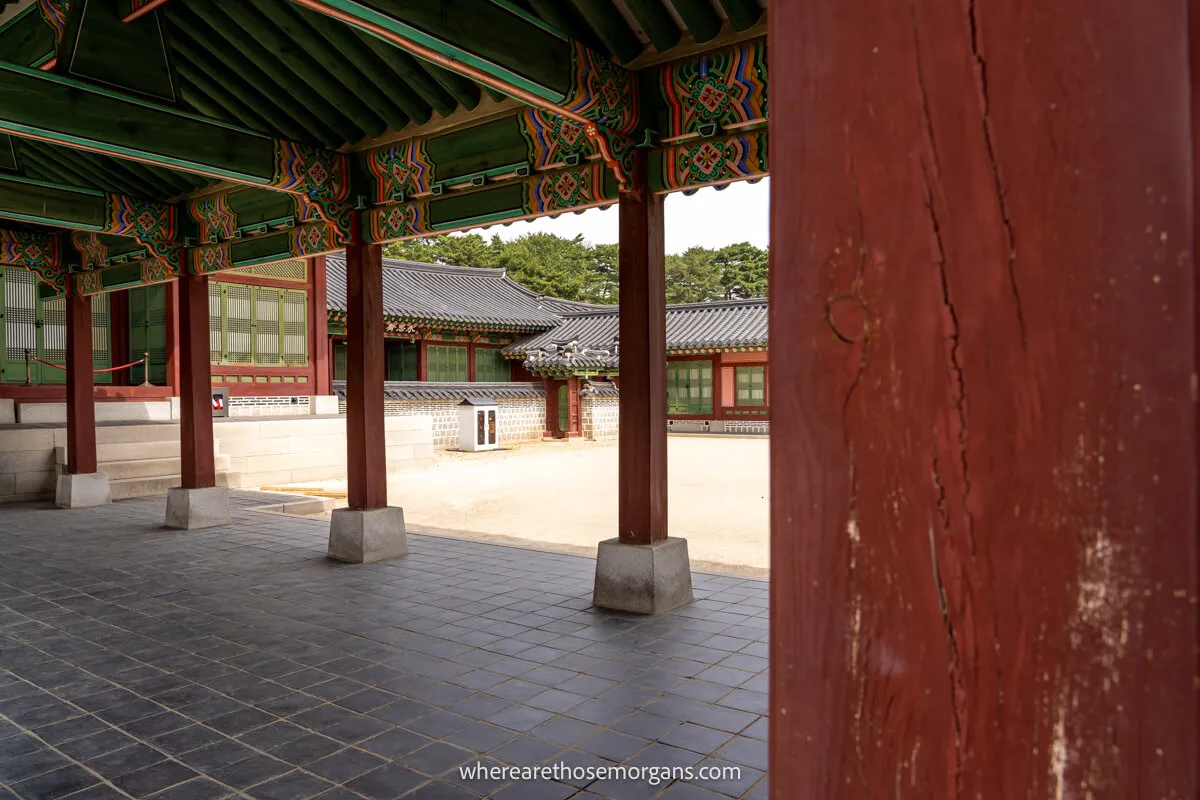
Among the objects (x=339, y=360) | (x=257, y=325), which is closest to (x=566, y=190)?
(x=257, y=325)

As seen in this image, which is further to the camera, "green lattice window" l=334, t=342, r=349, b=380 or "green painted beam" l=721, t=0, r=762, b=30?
"green lattice window" l=334, t=342, r=349, b=380

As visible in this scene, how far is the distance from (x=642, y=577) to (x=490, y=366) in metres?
21.4

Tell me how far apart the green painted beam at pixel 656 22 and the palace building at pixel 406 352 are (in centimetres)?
753

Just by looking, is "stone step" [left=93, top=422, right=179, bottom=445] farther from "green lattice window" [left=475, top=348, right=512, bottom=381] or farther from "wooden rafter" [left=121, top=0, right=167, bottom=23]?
"green lattice window" [left=475, top=348, right=512, bottom=381]

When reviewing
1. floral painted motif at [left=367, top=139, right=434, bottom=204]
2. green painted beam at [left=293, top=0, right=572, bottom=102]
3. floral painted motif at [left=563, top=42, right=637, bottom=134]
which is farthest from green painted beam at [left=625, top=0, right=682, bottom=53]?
floral painted motif at [left=367, top=139, right=434, bottom=204]

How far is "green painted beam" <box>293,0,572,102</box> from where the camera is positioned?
3.61 metres

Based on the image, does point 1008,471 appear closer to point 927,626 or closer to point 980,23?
point 927,626

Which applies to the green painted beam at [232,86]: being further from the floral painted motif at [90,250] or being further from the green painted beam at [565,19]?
the floral painted motif at [90,250]

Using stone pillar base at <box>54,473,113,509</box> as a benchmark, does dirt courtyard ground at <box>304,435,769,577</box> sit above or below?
below

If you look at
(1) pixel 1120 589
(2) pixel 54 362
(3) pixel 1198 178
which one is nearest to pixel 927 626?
(1) pixel 1120 589

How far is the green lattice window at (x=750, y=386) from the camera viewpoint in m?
26.2

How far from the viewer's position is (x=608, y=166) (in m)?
5.61

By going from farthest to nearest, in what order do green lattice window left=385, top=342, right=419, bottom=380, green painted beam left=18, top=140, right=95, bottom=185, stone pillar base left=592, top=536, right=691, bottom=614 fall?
green lattice window left=385, top=342, right=419, bottom=380 < green painted beam left=18, top=140, right=95, bottom=185 < stone pillar base left=592, top=536, right=691, bottom=614

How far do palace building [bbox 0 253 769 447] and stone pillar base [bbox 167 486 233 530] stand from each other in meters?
5.40
